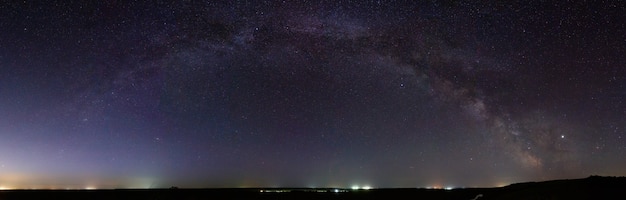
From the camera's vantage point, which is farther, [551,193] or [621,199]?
[551,193]

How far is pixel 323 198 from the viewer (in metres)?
42.5

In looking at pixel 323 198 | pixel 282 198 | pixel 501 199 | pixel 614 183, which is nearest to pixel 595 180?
pixel 614 183

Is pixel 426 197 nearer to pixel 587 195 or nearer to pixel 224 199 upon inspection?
pixel 224 199

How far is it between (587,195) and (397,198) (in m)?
24.0

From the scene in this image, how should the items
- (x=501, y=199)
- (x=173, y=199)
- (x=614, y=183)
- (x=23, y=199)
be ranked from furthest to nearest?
1. (x=23, y=199)
2. (x=173, y=199)
3. (x=501, y=199)
4. (x=614, y=183)

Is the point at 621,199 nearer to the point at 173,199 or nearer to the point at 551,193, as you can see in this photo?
the point at 551,193

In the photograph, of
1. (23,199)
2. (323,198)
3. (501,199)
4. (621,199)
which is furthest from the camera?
(23,199)

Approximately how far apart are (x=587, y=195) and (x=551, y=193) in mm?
1461

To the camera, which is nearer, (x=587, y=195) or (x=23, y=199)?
(x=587, y=195)

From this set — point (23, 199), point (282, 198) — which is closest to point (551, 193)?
point (282, 198)

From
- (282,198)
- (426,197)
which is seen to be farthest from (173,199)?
(426,197)

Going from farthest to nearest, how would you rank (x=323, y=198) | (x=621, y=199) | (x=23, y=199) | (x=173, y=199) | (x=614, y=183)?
(x=23, y=199) < (x=323, y=198) < (x=173, y=199) < (x=614, y=183) < (x=621, y=199)

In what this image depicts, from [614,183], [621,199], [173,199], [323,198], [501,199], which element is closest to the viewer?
[621,199]

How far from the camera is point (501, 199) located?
22.0 meters
